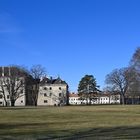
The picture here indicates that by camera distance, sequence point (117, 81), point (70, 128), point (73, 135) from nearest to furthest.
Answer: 1. point (73, 135)
2. point (70, 128)
3. point (117, 81)

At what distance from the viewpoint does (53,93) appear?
188 meters

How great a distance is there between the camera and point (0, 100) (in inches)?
6698

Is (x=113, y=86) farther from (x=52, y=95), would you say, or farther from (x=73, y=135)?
(x=73, y=135)

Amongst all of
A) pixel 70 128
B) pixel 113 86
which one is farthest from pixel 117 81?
pixel 70 128

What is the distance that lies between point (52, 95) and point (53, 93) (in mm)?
1080

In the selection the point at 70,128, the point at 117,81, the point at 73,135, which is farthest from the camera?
the point at 117,81

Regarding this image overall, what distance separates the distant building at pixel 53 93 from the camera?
7195 inches

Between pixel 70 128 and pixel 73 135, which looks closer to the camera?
pixel 73 135

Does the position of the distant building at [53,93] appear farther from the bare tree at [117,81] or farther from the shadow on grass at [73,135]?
the shadow on grass at [73,135]

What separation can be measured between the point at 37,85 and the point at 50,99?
31.0 m

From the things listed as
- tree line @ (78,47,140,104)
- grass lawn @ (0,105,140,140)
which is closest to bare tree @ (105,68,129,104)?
tree line @ (78,47,140,104)

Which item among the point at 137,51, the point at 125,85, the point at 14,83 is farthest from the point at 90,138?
the point at 125,85

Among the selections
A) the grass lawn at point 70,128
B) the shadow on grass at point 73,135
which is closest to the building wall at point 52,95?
the grass lawn at point 70,128

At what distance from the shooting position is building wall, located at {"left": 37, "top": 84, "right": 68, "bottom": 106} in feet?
600
